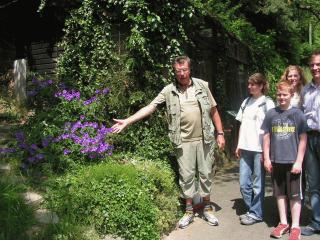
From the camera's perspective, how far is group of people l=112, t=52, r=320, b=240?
5117mm

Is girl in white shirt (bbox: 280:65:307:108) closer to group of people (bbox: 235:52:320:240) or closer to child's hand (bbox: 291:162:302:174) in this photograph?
group of people (bbox: 235:52:320:240)

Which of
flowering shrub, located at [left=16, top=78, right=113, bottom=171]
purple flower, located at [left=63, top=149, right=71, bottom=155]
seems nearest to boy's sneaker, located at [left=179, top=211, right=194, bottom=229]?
flowering shrub, located at [left=16, top=78, right=113, bottom=171]

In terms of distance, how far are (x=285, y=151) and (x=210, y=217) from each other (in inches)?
52.1

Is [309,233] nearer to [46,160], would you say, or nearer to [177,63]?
[177,63]

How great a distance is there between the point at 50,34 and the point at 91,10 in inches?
159

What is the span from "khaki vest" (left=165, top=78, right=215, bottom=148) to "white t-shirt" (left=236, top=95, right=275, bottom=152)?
0.46 m

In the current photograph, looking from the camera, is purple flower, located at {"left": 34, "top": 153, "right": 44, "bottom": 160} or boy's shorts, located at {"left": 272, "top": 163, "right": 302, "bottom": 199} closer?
boy's shorts, located at {"left": 272, "top": 163, "right": 302, "bottom": 199}

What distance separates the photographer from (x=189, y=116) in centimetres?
552

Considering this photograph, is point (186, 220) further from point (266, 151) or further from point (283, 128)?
point (283, 128)

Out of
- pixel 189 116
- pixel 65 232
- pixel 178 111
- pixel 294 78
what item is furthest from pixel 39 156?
pixel 294 78

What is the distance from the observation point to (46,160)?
5.68 meters

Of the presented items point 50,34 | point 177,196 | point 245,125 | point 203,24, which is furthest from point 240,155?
point 50,34

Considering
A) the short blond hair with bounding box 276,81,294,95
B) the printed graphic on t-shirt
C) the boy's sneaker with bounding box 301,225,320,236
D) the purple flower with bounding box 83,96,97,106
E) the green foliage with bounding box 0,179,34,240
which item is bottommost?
the boy's sneaker with bounding box 301,225,320,236

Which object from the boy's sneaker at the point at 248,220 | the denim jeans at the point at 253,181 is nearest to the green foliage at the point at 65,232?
the boy's sneaker at the point at 248,220
